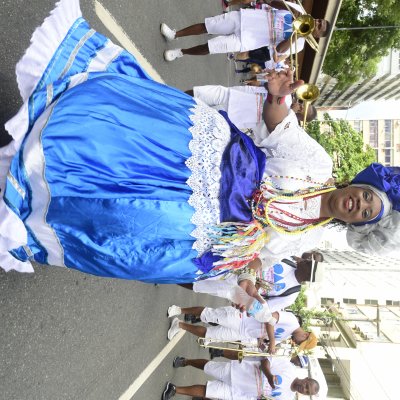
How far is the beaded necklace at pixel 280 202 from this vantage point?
2400 mm

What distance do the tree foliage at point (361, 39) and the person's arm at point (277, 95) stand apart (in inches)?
455

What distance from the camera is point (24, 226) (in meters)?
2.02

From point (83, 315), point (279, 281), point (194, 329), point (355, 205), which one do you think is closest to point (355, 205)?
point (355, 205)

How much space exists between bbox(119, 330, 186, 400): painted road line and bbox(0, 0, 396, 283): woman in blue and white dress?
2.67 m

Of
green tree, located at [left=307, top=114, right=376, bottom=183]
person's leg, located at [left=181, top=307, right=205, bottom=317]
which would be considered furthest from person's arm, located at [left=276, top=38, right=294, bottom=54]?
green tree, located at [left=307, top=114, right=376, bottom=183]

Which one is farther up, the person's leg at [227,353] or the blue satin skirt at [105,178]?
the blue satin skirt at [105,178]

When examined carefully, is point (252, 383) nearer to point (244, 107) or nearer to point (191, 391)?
point (191, 391)

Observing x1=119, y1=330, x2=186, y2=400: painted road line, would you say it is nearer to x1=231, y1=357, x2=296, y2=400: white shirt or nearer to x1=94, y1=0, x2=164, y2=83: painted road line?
x1=231, y1=357, x2=296, y2=400: white shirt

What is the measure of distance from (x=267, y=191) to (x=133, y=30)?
9.66 ft

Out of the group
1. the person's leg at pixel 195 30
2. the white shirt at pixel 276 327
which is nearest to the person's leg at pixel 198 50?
the person's leg at pixel 195 30

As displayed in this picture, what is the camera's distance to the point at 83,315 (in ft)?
12.2

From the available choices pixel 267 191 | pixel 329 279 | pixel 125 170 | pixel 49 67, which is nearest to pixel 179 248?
pixel 125 170

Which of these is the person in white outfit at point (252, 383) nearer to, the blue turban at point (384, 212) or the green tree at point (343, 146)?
the blue turban at point (384, 212)

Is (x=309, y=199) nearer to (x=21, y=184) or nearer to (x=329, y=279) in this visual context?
(x=21, y=184)
